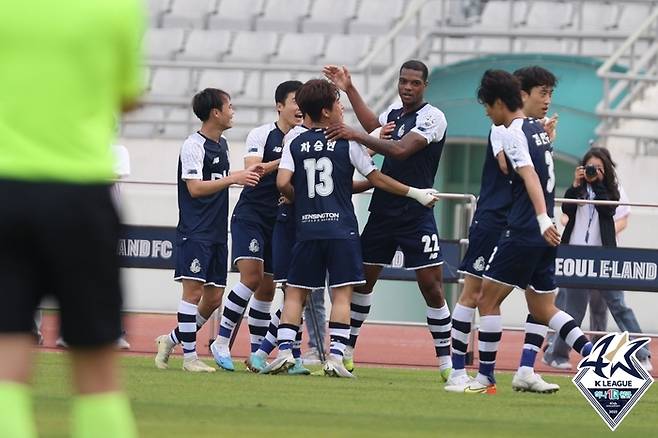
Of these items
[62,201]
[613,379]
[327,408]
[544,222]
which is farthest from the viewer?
[544,222]

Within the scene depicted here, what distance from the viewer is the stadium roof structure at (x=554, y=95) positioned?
2059 cm

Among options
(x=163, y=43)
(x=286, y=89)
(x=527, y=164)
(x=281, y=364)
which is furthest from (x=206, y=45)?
(x=527, y=164)

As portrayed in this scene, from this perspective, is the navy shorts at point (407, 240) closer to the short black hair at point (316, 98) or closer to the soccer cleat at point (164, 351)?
the short black hair at point (316, 98)

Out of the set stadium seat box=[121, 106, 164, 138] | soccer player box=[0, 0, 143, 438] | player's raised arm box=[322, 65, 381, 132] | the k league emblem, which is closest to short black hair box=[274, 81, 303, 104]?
player's raised arm box=[322, 65, 381, 132]

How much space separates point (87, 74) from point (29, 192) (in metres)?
0.37

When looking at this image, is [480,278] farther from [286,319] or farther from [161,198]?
[161,198]

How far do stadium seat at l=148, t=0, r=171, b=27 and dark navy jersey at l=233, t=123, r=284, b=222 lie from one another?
13.9 meters

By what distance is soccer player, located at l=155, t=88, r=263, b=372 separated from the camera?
39.3ft

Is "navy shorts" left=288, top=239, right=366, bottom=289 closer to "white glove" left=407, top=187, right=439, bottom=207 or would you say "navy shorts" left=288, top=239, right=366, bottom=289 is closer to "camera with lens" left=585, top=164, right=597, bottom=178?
"white glove" left=407, top=187, right=439, bottom=207

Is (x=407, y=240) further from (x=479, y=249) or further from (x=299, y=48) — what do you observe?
(x=299, y=48)

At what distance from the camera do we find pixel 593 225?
14914 mm

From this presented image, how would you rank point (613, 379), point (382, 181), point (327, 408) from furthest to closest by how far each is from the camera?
1. point (382, 181)
2. point (327, 408)
3. point (613, 379)

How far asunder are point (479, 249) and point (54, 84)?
22.2 ft

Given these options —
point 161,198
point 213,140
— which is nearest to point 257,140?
point 213,140
